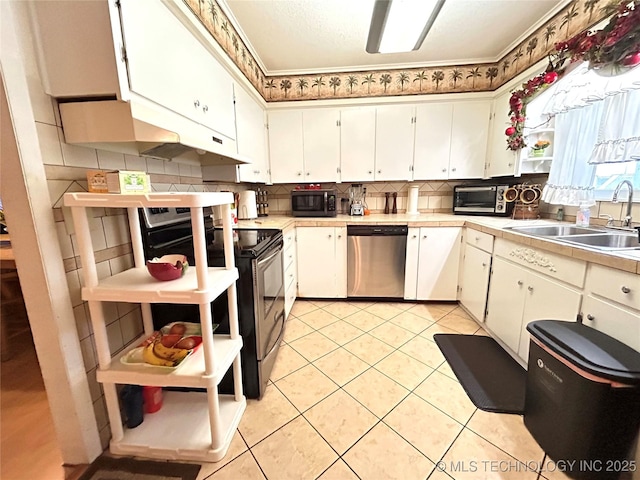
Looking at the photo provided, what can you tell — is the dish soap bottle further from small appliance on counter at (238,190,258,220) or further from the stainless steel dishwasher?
small appliance on counter at (238,190,258,220)

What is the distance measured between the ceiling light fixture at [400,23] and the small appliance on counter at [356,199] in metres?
1.43

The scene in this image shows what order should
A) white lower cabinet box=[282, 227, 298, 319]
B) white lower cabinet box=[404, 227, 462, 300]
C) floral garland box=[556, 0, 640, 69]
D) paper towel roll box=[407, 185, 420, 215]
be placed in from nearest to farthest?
floral garland box=[556, 0, 640, 69] → white lower cabinet box=[282, 227, 298, 319] → white lower cabinet box=[404, 227, 462, 300] → paper towel roll box=[407, 185, 420, 215]

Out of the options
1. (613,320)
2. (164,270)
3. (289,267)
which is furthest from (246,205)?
(613,320)

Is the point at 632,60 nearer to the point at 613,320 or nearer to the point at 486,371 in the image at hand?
the point at 613,320

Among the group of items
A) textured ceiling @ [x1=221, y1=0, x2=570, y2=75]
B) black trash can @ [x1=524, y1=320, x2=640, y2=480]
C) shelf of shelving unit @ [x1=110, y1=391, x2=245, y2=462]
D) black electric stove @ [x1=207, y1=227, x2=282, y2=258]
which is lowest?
shelf of shelving unit @ [x1=110, y1=391, x2=245, y2=462]

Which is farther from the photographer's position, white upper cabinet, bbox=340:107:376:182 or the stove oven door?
white upper cabinet, bbox=340:107:376:182

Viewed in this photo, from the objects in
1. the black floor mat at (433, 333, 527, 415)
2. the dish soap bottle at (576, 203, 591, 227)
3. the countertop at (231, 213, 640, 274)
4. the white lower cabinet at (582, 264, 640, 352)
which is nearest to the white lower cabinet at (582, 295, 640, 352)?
the white lower cabinet at (582, 264, 640, 352)

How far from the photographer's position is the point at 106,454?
1179mm

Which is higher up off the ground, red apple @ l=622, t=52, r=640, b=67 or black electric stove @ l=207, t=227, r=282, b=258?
red apple @ l=622, t=52, r=640, b=67

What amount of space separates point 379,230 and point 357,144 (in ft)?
3.42

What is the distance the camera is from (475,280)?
2.33 metres

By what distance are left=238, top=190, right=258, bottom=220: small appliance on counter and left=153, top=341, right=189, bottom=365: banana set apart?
65.6 inches

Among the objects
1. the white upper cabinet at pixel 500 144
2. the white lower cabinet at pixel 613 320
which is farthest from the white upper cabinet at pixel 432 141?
the white lower cabinet at pixel 613 320

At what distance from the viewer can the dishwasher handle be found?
258 cm
